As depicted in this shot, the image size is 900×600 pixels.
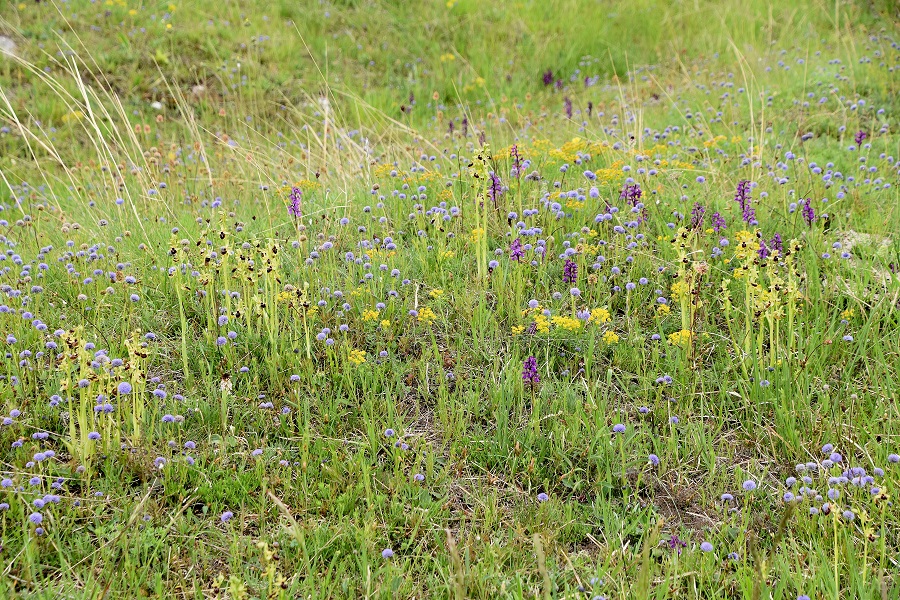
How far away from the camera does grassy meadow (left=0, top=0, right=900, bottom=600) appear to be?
2523mm

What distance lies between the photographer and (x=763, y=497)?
2867mm

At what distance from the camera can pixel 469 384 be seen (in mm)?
3324

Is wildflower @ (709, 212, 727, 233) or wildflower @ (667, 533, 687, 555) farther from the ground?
wildflower @ (709, 212, 727, 233)

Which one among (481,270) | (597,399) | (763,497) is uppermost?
(481,270)

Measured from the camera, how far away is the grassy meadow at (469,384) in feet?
8.28

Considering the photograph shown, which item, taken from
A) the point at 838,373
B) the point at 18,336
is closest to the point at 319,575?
the point at 18,336

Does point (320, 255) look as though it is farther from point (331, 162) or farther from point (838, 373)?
point (838, 373)

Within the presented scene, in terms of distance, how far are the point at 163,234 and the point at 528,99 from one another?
17.0ft

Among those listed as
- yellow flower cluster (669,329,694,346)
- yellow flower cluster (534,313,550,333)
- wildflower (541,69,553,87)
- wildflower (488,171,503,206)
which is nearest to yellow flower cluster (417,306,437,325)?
yellow flower cluster (534,313,550,333)

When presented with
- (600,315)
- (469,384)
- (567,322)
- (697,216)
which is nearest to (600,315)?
(600,315)

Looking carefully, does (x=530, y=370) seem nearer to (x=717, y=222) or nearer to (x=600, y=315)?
(x=600, y=315)

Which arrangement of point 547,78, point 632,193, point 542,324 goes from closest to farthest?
point 542,324, point 632,193, point 547,78

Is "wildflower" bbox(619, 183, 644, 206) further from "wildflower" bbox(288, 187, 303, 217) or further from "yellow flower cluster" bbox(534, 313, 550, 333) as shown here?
"wildflower" bbox(288, 187, 303, 217)

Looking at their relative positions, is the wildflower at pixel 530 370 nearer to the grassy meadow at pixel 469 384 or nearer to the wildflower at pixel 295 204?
the grassy meadow at pixel 469 384
